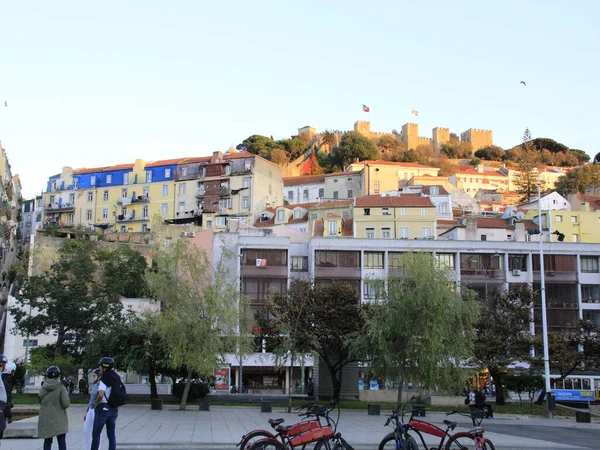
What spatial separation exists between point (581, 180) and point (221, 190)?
64.9 m

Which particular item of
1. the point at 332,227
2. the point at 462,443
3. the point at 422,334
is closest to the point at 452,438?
the point at 462,443

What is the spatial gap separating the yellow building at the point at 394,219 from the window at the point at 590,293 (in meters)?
16.3

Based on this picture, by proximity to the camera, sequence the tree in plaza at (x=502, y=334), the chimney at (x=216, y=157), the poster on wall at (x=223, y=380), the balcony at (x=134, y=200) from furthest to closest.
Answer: the balcony at (x=134, y=200) < the chimney at (x=216, y=157) < the poster on wall at (x=223, y=380) < the tree in plaza at (x=502, y=334)

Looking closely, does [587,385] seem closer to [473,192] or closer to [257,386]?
[257,386]

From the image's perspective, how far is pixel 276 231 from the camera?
74312 millimetres

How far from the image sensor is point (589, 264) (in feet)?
197

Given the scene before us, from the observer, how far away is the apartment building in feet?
290

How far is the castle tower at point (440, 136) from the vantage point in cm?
16382

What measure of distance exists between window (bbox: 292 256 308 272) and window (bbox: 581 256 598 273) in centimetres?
2325

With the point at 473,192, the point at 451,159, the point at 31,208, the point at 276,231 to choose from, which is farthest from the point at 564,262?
the point at 451,159

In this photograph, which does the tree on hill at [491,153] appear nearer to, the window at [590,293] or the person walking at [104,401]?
the window at [590,293]

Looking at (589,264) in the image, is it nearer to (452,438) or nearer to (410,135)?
(452,438)

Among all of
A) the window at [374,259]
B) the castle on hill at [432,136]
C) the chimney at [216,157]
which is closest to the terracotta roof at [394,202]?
the window at [374,259]

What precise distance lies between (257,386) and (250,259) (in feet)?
33.2
